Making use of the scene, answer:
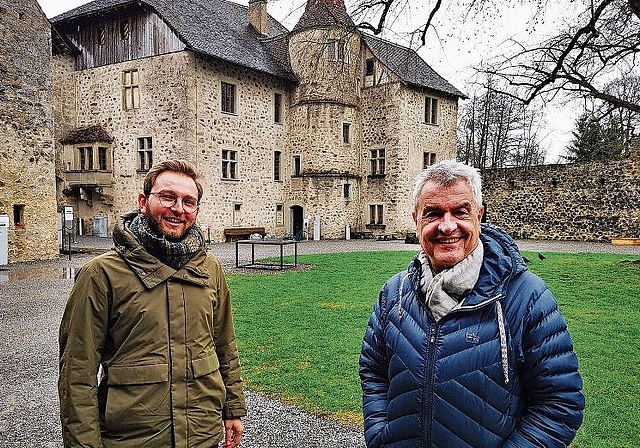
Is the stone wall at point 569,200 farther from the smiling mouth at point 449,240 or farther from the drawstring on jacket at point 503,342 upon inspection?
the drawstring on jacket at point 503,342

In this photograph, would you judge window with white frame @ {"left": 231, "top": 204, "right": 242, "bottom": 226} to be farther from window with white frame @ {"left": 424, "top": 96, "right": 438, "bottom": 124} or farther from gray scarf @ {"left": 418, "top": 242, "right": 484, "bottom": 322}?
gray scarf @ {"left": 418, "top": 242, "right": 484, "bottom": 322}

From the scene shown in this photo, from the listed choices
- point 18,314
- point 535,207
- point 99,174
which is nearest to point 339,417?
point 18,314

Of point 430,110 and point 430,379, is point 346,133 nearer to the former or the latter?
point 430,110

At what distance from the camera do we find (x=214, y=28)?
26859mm

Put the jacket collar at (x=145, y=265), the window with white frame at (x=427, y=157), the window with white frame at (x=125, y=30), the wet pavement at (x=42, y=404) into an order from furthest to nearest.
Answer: the window with white frame at (x=427, y=157)
the window with white frame at (x=125, y=30)
the wet pavement at (x=42, y=404)
the jacket collar at (x=145, y=265)

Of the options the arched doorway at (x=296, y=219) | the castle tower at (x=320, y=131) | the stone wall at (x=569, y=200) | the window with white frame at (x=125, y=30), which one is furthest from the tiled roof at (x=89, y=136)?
the stone wall at (x=569, y=200)

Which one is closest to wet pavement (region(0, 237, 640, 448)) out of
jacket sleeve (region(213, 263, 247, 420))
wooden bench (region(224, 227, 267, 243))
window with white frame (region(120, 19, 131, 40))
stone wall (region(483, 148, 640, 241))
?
jacket sleeve (region(213, 263, 247, 420))

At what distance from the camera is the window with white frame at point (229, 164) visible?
1029 inches

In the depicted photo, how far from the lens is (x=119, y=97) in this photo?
2639 centimetres

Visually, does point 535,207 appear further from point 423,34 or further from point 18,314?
point 18,314

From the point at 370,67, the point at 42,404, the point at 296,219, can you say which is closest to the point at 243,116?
the point at 296,219

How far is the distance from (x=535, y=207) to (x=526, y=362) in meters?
28.5

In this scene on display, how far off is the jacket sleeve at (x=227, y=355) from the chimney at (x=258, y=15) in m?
29.4

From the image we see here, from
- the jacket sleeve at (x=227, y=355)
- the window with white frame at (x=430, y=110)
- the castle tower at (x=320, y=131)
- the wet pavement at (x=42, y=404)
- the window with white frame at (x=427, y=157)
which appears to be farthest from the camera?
the window with white frame at (x=430, y=110)
